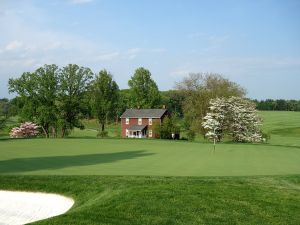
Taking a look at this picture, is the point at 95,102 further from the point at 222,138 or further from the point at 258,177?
the point at 258,177

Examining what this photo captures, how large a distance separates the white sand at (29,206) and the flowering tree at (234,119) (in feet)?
120

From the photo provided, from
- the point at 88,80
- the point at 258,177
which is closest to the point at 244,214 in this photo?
the point at 258,177

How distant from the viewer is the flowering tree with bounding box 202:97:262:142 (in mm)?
47781

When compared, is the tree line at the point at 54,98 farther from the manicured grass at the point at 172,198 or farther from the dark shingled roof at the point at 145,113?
the manicured grass at the point at 172,198

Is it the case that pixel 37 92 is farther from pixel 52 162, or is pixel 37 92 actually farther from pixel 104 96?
pixel 52 162

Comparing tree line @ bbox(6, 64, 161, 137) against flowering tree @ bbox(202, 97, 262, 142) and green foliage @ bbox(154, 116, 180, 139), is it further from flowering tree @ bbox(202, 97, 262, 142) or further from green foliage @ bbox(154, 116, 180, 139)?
flowering tree @ bbox(202, 97, 262, 142)

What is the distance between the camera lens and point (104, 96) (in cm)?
7069

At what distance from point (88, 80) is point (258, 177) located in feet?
161

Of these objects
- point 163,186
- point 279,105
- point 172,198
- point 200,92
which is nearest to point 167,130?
point 200,92

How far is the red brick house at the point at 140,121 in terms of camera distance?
67944mm

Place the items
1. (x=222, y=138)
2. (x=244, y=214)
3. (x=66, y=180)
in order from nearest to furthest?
(x=244, y=214) < (x=66, y=180) < (x=222, y=138)

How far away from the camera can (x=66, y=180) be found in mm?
12305

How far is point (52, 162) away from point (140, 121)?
175ft

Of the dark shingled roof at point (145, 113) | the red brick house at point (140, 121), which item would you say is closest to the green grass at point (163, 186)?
the dark shingled roof at point (145, 113)
